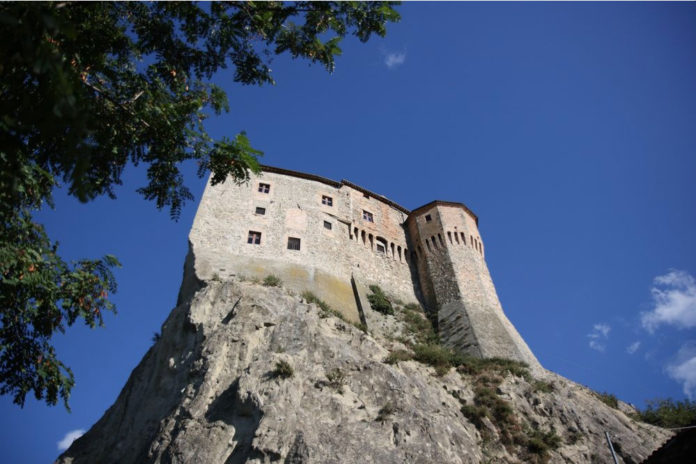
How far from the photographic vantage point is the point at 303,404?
489 inches

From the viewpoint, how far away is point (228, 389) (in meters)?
13.1

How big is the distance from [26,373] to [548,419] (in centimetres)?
1590

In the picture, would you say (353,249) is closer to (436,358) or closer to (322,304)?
(322,304)

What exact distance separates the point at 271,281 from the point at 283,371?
713cm

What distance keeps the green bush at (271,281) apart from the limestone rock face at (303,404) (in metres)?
1.03

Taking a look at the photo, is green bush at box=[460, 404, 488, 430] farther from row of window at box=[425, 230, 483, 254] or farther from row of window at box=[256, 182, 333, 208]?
row of window at box=[256, 182, 333, 208]

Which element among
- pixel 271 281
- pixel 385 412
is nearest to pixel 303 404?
pixel 385 412

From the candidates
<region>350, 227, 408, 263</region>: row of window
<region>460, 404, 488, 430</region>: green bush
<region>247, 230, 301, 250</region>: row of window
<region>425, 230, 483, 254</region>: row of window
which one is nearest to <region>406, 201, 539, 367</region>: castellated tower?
<region>425, 230, 483, 254</region>: row of window

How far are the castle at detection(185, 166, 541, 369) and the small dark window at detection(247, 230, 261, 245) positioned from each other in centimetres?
5

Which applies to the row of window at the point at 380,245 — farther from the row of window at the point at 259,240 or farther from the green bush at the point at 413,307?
the row of window at the point at 259,240

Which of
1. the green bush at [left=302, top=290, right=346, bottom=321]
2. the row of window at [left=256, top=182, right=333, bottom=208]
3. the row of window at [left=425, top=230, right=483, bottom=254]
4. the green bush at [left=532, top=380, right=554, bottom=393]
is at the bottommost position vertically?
the green bush at [left=532, top=380, right=554, bottom=393]

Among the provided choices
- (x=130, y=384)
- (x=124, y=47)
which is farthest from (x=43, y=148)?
(x=130, y=384)

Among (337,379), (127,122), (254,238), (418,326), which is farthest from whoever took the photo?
(254,238)

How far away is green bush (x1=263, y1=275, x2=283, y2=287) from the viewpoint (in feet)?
63.7
